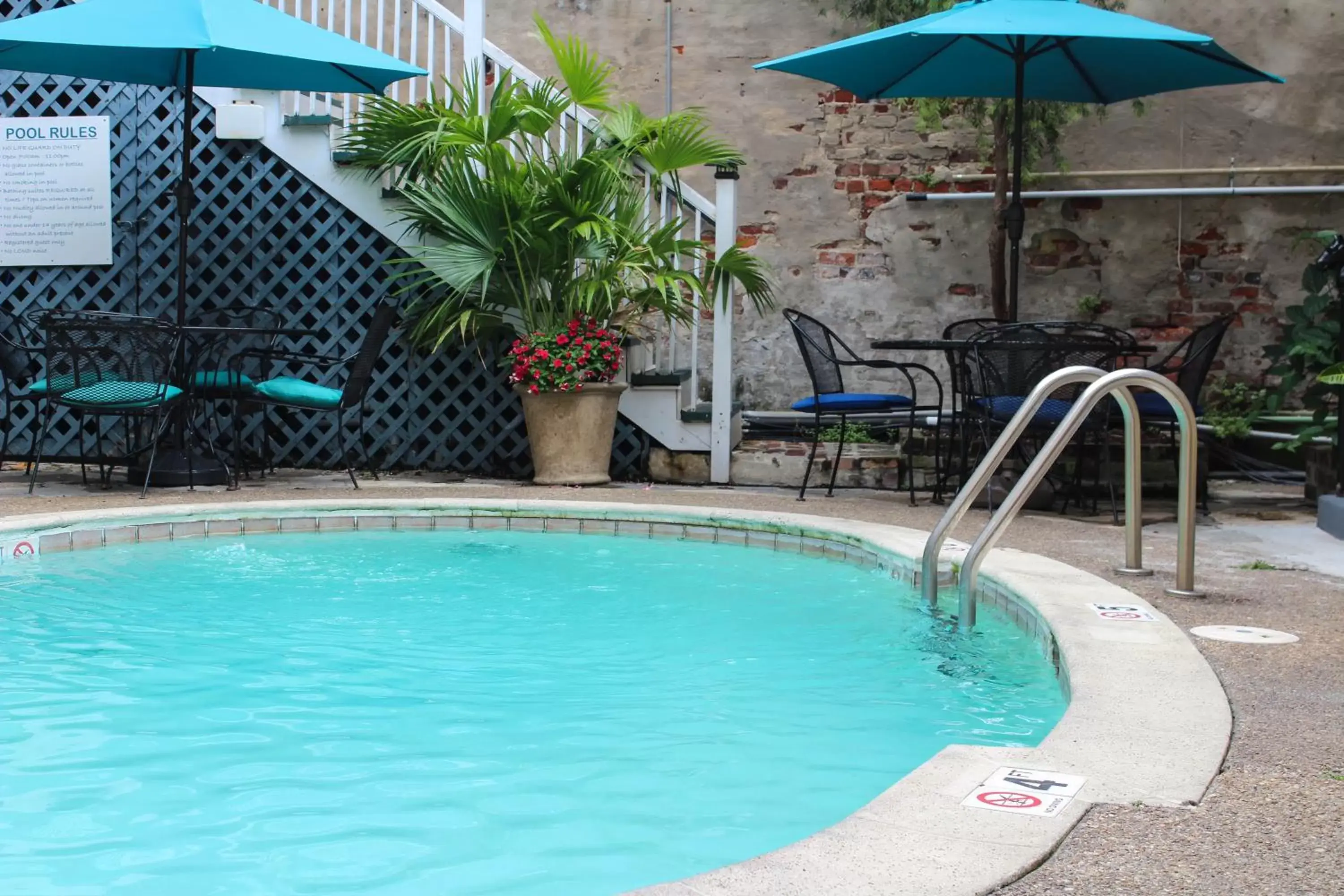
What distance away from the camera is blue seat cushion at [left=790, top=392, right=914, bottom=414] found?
597cm

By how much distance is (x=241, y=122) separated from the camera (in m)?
7.12

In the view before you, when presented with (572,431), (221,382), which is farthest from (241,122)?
(572,431)

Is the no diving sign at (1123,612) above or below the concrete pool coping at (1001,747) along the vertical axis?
above

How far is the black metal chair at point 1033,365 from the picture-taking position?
Result: 532cm

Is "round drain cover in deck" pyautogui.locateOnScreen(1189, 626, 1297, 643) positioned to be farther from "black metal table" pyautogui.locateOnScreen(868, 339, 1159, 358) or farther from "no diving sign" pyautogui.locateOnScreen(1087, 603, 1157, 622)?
"black metal table" pyautogui.locateOnScreen(868, 339, 1159, 358)

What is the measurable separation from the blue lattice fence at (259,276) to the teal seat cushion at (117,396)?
4.31ft

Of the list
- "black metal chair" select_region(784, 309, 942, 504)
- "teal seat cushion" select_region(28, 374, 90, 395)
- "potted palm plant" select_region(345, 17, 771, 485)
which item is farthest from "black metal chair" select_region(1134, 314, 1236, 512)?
"teal seat cushion" select_region(28, 374, 90, 395)

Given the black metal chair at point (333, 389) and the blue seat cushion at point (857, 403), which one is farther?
the black metal chair at point (333, 389)

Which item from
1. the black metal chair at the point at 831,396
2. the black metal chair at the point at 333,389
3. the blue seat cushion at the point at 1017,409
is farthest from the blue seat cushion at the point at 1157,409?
the black metal chair at the point at 333,389

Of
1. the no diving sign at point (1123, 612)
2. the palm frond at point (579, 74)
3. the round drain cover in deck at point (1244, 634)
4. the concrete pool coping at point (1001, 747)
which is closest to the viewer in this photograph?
the concrete pool coping at point (1001, 747)

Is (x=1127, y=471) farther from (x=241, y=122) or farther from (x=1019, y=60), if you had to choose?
(x=241, y=122)

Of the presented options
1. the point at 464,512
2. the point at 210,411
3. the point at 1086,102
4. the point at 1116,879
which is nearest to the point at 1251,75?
the point at 1086,102

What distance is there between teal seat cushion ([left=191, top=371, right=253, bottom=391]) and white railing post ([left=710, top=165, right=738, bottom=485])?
2.35 m

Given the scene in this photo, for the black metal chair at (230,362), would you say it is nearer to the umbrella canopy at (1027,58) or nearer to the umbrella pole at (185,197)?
the umbrella pole at (185,197)
